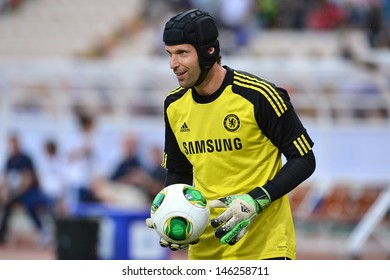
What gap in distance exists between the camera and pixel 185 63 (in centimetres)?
571

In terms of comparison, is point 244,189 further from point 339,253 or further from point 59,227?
point 339,253

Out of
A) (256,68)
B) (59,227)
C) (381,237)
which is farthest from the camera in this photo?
(381,237)

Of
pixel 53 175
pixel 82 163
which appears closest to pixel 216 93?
pixel 82 163

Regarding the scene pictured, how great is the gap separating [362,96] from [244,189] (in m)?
9.83

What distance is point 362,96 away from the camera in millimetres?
15375

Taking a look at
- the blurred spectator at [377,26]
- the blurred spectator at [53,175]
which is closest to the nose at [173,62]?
the blurred spectator at [377,26]

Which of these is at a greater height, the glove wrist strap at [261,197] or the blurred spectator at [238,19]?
the blurred spectator at [238,19]

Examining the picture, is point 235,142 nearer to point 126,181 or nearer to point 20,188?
point 126,181

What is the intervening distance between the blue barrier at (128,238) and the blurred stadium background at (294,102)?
0.04 feet

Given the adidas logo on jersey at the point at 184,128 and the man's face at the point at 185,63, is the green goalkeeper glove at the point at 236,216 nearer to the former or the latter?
the adidas logo on jersey at the point at 184,128

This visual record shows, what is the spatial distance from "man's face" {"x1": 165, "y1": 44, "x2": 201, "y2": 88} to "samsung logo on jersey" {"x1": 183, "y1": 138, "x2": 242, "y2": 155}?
0.36m

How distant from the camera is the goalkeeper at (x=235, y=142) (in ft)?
18.7

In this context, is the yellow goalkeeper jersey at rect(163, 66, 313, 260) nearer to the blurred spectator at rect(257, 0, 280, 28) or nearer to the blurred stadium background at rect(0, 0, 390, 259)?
the blurred stadium background at rect(0, 0, 390, 259)
